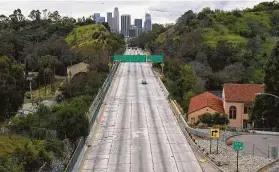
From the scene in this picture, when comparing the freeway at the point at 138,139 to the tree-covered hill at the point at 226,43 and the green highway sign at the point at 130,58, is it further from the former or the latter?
the tree-covered hill at the point at 226,43

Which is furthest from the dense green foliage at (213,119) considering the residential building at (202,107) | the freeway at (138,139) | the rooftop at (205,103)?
the freeway at (138,139)

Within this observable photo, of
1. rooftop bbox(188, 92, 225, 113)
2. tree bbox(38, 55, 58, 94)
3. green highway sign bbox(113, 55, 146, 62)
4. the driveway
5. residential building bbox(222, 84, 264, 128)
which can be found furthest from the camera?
green highway sign bbox(113, 55, 146, 62)

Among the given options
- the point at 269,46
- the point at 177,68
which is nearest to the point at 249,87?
the point at 177,68

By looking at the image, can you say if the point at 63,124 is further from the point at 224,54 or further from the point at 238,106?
the point at 224,54

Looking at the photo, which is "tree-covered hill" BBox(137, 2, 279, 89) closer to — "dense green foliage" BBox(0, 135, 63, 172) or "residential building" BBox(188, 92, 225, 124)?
"residential building" BBox(188, 92, 225, 124)

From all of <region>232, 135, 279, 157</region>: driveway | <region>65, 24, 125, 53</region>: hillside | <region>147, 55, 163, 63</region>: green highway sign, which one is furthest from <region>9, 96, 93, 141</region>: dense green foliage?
<region>65, 24, 125, 53</region>: hillside

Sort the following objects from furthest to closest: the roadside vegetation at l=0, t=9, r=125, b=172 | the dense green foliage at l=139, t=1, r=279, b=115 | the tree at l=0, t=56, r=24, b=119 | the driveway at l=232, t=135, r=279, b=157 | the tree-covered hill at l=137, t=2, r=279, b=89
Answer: the tree-covered hill at l=137, t=2, r=279, b=89 < the dense green foliage at l=139, t=1, r=279, b=115 < the tree at l=0, t=56, r=24, b=119 < the driveway at l=232, t=135, r=279, b=157 < the roadside vegetation at l=0, t=9, r=125, b=172
